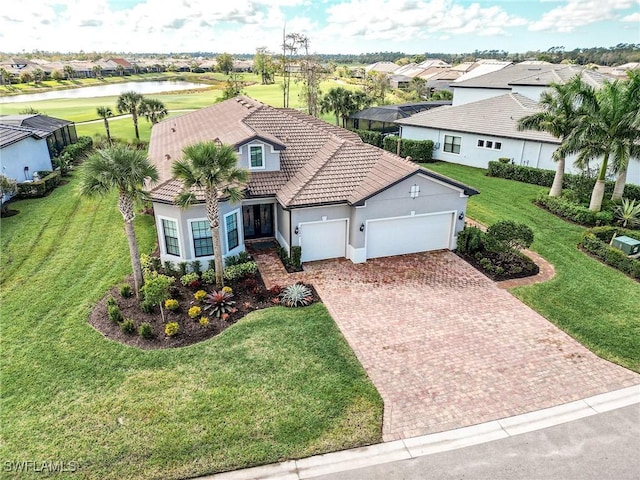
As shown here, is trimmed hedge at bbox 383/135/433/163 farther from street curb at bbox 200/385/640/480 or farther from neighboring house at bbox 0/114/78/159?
neighboring house at bbox 0/114/78/159

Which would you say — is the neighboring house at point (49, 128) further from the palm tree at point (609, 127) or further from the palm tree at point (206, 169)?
the palm tree at point (609, 127)

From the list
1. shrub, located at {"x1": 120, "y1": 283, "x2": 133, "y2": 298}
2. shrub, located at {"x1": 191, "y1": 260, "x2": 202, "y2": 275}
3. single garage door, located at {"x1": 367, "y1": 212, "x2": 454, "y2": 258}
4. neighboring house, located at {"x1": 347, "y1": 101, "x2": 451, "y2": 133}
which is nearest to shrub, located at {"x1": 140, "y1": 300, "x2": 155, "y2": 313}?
shrub, located at {"x1": 120, "y1": 283, "x2": 133, "y2": 298}

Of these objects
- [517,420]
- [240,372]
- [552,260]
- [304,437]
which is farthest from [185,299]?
[552,260]

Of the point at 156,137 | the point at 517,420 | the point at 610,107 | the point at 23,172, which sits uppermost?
the point at 610,107

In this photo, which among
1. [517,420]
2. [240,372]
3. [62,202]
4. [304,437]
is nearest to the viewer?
[304,437]

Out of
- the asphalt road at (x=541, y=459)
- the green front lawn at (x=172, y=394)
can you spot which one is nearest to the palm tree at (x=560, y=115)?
the asphalt road at (x=541, y=459)

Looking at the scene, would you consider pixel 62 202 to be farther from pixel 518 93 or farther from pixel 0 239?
pixel 518 93

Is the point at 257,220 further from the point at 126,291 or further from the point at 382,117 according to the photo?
the point at 382,117
